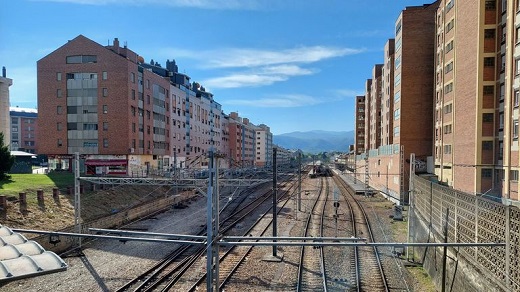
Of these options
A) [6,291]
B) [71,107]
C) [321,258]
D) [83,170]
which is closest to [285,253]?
[321,258]

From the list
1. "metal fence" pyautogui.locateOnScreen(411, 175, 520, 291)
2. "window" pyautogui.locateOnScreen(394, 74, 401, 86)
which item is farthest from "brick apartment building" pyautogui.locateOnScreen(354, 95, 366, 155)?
"metal fence" pyautogui.locateOnScreen(411, 175, 520, 291)

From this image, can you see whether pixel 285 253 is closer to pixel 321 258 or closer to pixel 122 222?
pixel 321 258

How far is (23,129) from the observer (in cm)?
9994

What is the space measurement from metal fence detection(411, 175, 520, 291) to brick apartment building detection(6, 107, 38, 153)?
10875cm

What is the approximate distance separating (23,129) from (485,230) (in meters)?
117

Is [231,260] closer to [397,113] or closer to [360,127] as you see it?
[397,113]

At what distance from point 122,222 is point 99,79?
25.7 m

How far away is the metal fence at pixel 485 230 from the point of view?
7500mm

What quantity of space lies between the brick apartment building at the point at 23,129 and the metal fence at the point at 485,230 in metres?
109

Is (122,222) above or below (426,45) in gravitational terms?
below

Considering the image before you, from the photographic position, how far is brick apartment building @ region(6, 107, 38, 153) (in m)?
97.9

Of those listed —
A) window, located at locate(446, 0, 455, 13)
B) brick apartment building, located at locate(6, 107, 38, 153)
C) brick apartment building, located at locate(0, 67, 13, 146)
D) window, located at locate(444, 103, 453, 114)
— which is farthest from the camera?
brick apartment building, located at locate(6, 107, 38, 153)

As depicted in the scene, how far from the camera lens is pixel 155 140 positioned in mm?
55125

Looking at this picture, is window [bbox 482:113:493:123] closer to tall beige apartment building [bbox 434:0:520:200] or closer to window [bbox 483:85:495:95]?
tall beige apartment building [bbox 434:0:520:200]
